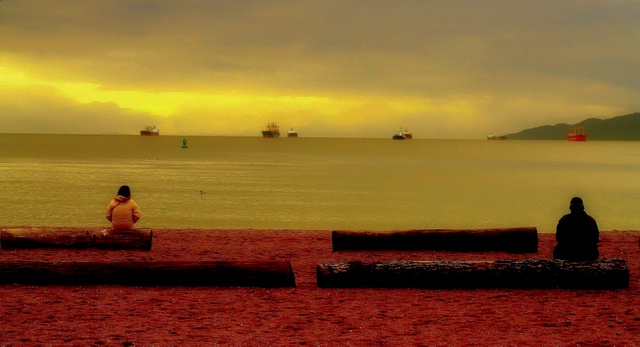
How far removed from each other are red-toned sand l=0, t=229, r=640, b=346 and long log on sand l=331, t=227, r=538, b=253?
327 centimetres

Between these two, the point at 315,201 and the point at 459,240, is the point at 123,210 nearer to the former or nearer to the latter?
the point at 459,240

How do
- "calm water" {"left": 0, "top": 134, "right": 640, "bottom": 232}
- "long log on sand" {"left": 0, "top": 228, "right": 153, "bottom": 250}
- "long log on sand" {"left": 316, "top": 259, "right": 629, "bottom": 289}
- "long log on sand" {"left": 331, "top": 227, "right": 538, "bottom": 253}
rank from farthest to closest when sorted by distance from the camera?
1. "calm water" {"left": 0, "top": 134, "right": 640, "bottom": 232}
2. "long log on sand" {"left": 331, "top": 227, "right": 538, "bottom": 253}
3. "long log on sand" {"left": 0, "top": 228, "right": 153, "bottom": 250}
4. "long log on sand" {"left": 316, "top": 259, "right": 629, "bottom": 289}

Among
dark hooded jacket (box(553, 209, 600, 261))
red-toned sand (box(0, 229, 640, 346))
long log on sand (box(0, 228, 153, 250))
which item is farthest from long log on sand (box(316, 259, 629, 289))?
long log on sand (box(0, 228, 153, 250))

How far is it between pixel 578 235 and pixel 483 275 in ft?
5.45

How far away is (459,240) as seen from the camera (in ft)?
53.5

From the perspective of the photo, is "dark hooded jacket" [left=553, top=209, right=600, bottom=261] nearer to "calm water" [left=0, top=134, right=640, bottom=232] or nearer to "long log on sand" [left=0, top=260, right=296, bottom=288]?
"long log on sand" [left=0, top=260, right=296, bottom=288]

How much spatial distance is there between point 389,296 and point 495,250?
5657 mm

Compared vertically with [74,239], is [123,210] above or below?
above

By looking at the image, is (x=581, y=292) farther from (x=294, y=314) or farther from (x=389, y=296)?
(x=294, y=314)

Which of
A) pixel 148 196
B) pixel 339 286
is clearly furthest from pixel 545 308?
pixel 148 196

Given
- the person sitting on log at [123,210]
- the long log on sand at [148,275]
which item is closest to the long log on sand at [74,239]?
the person sitting on log at [123,210]

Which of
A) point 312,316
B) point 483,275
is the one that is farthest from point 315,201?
point 312,316

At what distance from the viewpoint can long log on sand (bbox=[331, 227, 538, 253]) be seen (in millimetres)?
16250

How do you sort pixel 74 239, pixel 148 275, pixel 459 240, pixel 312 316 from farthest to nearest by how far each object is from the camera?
pixel 459 240 → pixel 74 239 → pixel 148 275 → pixel 312 316
